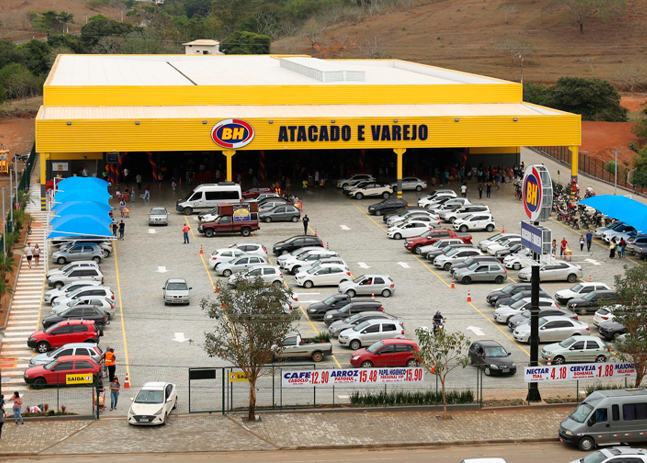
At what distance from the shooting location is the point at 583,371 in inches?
1524

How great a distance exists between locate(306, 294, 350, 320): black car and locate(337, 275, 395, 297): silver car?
275cm

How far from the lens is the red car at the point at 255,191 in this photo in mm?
73438

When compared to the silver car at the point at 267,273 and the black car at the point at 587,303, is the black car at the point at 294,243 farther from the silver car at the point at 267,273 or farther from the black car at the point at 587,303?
the black car at the point at 587,303

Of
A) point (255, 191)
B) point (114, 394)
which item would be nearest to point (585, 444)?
point (114, 394)

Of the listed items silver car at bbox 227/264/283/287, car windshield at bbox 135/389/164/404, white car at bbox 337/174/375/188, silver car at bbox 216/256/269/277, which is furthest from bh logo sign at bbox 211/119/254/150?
car windshield at bbox 135/389/164/404

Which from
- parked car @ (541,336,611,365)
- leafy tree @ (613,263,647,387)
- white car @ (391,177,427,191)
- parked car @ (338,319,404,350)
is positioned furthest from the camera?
white car @ (391,177,427,191)

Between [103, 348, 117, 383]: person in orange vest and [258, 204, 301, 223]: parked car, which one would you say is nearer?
[103, 348, 117, 383]: person in orange vest

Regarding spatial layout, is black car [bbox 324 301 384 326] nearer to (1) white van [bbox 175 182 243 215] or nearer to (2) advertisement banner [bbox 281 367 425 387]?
(2) advertisement banner [bbox 281 367 425 387]

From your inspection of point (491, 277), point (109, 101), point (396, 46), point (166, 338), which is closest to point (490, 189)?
point (491, 277)

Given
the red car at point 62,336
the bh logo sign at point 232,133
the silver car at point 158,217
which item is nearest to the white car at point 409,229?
the silver car at point 158,217

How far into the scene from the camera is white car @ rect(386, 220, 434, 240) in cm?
6425

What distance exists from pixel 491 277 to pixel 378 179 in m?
29.5

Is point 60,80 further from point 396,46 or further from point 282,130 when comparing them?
point 396,46

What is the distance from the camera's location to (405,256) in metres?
60.5
